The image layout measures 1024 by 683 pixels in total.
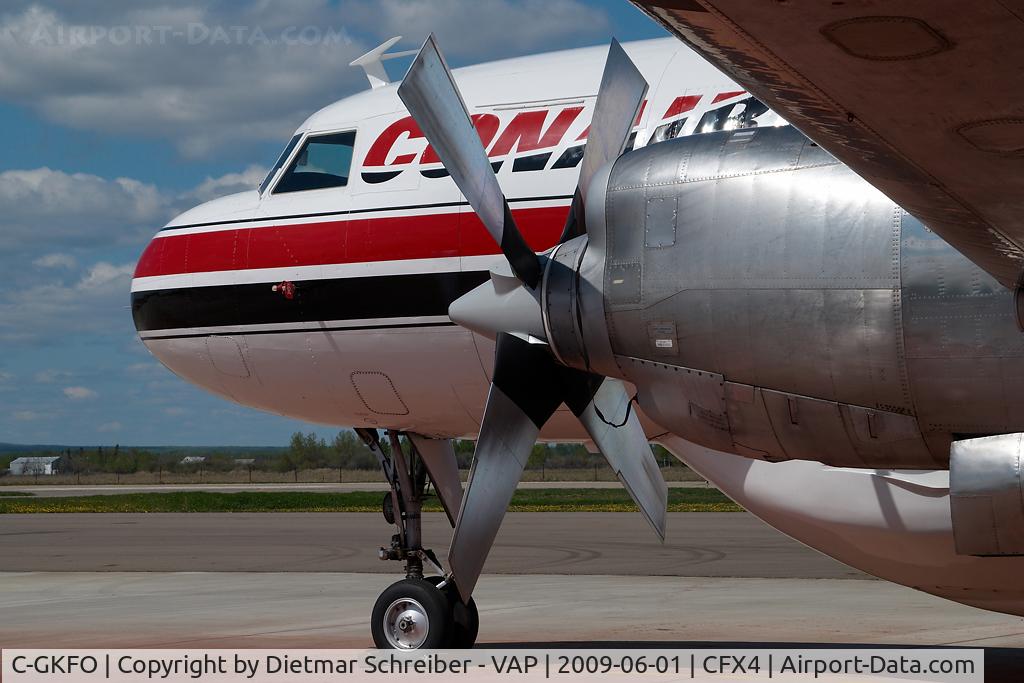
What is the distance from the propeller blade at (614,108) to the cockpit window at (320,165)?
364 cm

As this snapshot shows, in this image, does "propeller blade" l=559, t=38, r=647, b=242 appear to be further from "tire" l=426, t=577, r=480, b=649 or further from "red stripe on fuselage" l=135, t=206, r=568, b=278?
"tire" l=426, t=577, r=480, b=649

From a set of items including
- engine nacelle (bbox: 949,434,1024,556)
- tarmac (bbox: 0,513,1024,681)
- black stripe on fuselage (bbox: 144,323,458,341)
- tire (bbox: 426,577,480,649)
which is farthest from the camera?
tarmac (bbox: 0,513,1024,681)

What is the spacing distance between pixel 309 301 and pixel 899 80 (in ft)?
26.9

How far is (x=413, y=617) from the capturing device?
10711mm

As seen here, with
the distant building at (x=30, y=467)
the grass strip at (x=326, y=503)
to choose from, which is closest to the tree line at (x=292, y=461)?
the distant building at (x=30, y=467)

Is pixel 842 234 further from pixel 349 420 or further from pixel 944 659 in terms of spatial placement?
pixel 349 420

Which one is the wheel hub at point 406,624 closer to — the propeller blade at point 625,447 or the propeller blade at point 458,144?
the propeller blade at point 625,447

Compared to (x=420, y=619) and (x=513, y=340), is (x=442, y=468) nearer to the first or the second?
(x=420, y=619)

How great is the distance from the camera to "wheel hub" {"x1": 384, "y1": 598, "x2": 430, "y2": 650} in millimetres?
10664

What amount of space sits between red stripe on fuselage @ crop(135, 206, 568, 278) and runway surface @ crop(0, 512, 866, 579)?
1012 cm

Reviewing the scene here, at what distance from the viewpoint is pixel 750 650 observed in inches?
459

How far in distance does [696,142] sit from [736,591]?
36.6 feet

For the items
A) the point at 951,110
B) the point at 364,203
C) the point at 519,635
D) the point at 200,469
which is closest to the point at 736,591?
the point at 519,635

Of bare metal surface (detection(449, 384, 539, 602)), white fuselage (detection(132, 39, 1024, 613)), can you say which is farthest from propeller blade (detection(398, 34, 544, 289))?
white fuselage (detection(132, 39, 1024, 613))
